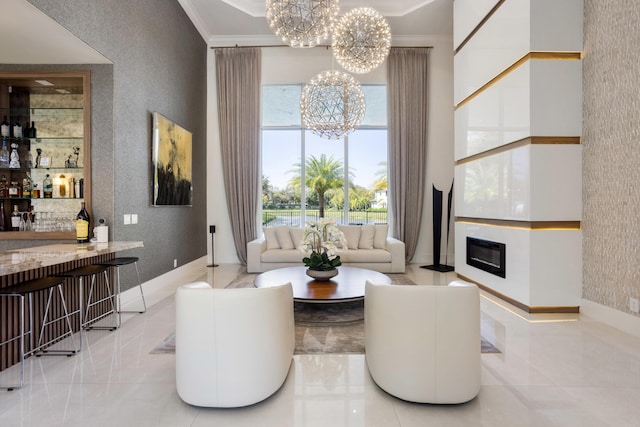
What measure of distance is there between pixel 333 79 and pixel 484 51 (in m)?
1.92

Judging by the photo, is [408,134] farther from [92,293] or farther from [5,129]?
[5,129]

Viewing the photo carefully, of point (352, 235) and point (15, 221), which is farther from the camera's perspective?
point (352, 235)

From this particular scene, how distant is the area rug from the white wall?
3.53 metres

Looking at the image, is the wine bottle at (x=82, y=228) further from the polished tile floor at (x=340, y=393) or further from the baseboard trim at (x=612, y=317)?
the baseboard trim at (x=612, y=317)

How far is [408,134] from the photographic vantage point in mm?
6602

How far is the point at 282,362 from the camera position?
6.71 ft

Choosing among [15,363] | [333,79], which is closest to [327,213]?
[333,79]

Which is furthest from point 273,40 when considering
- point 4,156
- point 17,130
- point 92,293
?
point 92,293

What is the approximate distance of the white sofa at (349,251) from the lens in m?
5.48

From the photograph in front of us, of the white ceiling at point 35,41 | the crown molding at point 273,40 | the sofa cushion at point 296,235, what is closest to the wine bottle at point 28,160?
the white ceiling at point 35,41

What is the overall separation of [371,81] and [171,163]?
13.7ft

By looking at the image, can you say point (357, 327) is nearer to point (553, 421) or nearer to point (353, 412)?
point (353, 412)

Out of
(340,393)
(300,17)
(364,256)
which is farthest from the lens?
(364,256)

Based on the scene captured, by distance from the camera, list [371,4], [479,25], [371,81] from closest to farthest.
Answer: [479,25], [371,4], [371,81]
